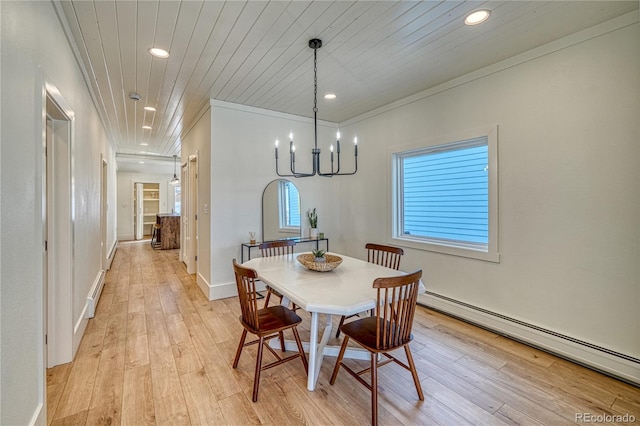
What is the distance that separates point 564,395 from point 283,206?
357cm

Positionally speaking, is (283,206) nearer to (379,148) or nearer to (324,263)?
(379,148)

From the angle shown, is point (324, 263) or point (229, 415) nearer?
point (229, 415)

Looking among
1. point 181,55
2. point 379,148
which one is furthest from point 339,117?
point 181,55

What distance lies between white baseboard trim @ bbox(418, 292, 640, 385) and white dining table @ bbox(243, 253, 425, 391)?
4.25ft

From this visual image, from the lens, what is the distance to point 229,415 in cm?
174

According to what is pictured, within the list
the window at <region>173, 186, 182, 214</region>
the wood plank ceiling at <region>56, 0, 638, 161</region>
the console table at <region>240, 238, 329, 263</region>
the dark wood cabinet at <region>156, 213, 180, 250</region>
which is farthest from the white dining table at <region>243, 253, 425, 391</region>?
the window at <region>173, 186, 182, 214</region>

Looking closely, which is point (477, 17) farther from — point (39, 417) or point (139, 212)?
point (139, 212)

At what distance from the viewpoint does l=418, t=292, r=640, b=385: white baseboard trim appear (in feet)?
6.77

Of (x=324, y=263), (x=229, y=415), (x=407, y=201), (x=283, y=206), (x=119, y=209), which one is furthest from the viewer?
(x=119, y=209)

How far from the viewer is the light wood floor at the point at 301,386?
174 centimetres

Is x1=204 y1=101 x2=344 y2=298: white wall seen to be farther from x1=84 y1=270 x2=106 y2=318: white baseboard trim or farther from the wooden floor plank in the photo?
the wooden floor plank

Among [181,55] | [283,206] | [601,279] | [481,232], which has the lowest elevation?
[601,279]

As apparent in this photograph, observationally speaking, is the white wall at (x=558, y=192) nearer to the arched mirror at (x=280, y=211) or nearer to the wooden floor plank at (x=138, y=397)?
the arched mirror at (x=280, y=211)

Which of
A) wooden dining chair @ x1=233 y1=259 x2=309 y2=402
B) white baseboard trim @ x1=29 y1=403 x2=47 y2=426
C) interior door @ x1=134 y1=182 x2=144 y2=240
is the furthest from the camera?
interior door @ x1=134 y1=182 x2=144 y2=240
